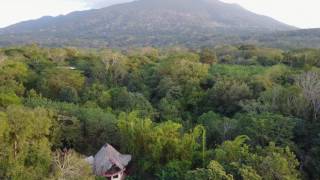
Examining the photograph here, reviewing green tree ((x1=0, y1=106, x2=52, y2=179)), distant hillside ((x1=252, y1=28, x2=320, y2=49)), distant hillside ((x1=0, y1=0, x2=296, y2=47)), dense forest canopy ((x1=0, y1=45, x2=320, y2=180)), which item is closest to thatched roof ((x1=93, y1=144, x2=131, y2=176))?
dense forest canopy ((x1=0, y1=45, x2=320, y2=180))

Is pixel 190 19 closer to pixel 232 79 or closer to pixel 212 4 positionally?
pixel 212 4

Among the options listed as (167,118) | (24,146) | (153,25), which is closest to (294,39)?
(167,118)

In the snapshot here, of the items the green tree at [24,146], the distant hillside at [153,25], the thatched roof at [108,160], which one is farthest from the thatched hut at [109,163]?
the distant hillside at [153,25]

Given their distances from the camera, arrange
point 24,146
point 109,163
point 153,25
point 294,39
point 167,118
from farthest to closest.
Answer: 1. point 153,25
2. point 294,39
3. point 167,118
4. point 109,163
5. point 24,146

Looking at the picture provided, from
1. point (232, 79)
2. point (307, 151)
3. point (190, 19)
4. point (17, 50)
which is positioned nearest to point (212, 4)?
point (190, 19)

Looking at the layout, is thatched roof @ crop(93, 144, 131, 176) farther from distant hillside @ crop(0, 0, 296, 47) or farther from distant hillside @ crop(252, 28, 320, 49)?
distant hillside @ crop(0, 0, 296, 47)

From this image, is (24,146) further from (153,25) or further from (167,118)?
(153,25)
